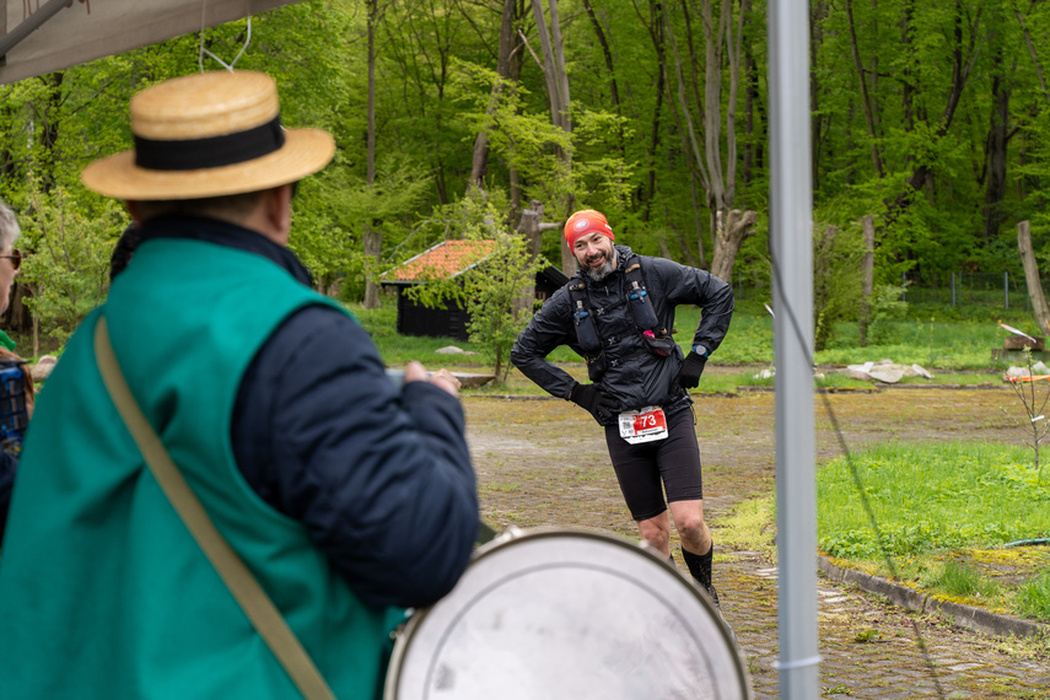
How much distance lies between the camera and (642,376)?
5.85 m

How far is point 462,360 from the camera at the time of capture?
1286 inches

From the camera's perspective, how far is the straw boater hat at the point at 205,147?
171 centimetres

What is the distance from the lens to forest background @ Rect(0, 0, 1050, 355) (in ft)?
93.5

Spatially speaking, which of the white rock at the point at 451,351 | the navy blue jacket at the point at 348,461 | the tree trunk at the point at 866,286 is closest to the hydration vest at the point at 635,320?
the navy blue jacket at the point at 348,461

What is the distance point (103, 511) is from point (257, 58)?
29.6m

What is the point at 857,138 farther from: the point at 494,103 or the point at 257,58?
the point at 257,58

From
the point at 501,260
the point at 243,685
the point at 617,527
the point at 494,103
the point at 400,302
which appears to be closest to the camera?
the point at 243,685

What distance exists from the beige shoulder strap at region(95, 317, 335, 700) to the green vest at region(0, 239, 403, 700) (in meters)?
0.01

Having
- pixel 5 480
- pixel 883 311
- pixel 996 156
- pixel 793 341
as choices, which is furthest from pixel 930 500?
pixel 996 156


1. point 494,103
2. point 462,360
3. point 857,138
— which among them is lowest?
point 462,360

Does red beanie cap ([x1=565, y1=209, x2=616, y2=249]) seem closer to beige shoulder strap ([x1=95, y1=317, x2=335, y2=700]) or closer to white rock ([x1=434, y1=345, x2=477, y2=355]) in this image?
beige shoulder strap ([x1=95, y1=317, x2=335, y2=700])

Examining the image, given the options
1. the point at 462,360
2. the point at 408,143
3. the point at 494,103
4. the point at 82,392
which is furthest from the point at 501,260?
the point at 408,143

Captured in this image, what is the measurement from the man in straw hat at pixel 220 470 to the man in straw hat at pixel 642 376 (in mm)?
4114

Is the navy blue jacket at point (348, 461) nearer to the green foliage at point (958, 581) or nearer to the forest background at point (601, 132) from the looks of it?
the green foliage at point (958, 581)
